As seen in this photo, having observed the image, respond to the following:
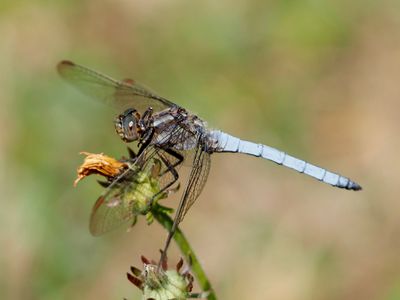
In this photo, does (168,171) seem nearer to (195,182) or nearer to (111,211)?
(195,182)

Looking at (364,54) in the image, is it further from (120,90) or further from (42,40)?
(120,90)

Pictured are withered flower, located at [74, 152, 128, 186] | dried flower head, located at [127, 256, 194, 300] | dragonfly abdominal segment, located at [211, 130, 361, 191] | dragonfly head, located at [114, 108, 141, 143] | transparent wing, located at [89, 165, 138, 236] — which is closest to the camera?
dried flower head, located at [127, 256, 194, 300]

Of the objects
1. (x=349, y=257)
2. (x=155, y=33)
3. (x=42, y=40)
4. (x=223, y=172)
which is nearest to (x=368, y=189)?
(x=349, y=257)

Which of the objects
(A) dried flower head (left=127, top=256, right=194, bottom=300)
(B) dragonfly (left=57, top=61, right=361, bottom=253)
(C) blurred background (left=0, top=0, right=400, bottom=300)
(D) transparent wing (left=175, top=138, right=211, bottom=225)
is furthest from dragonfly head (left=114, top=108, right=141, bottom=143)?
(C) blurred background (left=0, top=0, right=400, bottom=300)

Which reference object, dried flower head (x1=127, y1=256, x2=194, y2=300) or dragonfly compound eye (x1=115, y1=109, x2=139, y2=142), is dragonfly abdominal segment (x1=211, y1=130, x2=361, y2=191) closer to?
dragonfly compound eye (x1=115, y1=109, x2=139, y2=142)

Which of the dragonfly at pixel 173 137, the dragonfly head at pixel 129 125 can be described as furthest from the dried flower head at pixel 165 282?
the dragonfly head at pixel 129 125

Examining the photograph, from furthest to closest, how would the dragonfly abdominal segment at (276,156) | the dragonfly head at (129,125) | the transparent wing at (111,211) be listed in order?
the dragonfly abdominal segment at (276,156) < the dragonfly head at (129,125) < the transparent wing at (111,211)

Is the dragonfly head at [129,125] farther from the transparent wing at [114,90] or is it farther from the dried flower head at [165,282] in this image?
the dried flower head at [165,282]
